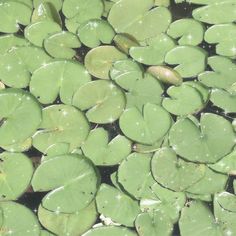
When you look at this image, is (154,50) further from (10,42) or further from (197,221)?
(197,221)

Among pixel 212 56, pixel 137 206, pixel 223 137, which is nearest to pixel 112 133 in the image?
pixel 137 206

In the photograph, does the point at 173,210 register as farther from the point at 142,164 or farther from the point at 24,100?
the point at 24,100

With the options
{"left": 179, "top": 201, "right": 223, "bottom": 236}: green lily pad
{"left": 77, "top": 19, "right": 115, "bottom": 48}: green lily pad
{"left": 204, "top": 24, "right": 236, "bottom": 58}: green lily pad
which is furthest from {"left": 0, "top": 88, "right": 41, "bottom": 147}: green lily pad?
{"left": 204, "top": 24, "right": 236, "bottom": 58}: green lily pad

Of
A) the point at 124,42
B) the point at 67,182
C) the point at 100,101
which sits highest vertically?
the point at 124,42

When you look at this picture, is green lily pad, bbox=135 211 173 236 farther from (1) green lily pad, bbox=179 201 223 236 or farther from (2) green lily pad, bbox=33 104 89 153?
(2) green lily pad, bbox=33 104 89 153

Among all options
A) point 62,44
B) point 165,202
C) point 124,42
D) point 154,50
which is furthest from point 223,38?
point 165,202
